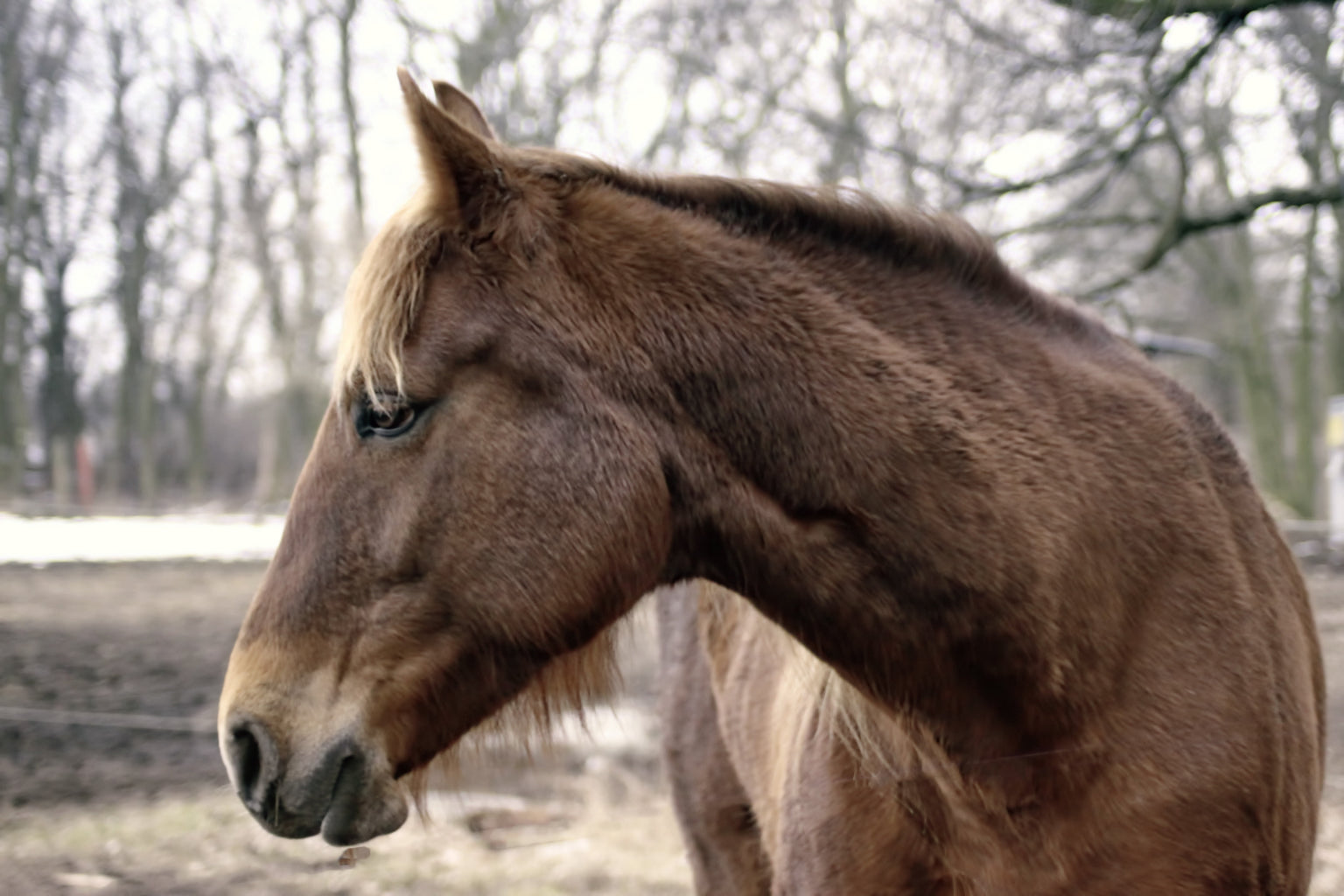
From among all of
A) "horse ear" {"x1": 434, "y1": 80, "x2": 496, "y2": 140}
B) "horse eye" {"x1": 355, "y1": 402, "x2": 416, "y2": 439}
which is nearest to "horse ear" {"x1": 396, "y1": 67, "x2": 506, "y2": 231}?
"horse eye" {"x1": 355, "y1": 402, "x2": 416, "y2": 439}

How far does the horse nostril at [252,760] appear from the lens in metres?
1.54

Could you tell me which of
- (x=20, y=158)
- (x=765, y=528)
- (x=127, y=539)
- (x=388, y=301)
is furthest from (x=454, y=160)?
(x=127, y=539)

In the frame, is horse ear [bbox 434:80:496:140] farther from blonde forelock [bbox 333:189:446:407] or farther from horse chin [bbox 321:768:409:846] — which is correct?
horse chin [bbox 321:768:409:846]

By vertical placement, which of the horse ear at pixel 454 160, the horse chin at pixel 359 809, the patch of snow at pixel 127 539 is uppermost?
the horse ear at pixel 454 160

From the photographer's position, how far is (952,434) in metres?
1.66

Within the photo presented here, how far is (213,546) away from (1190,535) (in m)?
14.3

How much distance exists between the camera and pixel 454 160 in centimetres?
163

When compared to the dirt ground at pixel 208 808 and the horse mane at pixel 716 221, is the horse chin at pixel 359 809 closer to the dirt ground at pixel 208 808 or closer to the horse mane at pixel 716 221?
the dirt ground at pixel 208 808

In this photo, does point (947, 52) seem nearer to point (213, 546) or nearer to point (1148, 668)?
point (1148, 668)

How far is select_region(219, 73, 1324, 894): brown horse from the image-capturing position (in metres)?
1.57

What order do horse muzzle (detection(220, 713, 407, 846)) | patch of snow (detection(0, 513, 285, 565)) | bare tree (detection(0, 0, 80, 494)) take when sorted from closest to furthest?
horse muzzle (detection(220, 713, 407, 846))
bare tree (detection(0, 0, 80, 494))
patch of snow (detection(0, 513, 285, 565))

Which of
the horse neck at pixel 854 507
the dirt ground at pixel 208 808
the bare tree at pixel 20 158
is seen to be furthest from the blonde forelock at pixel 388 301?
the bare tree at pixel 20 158

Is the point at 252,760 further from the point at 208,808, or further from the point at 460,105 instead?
the point at 208,808

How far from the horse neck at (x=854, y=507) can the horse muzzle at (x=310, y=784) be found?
582 mm
